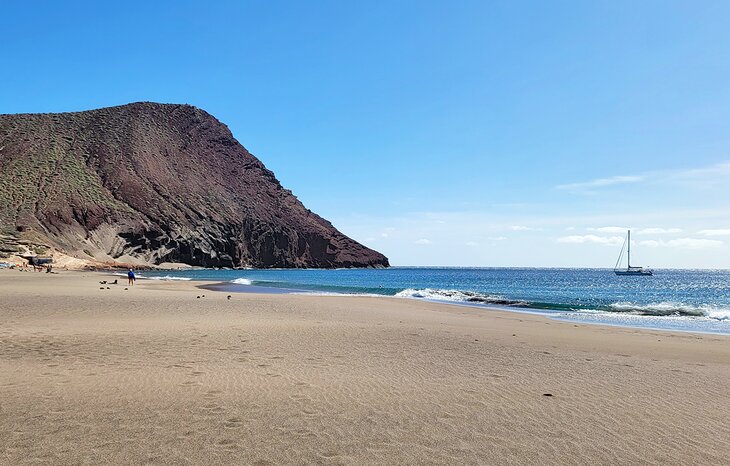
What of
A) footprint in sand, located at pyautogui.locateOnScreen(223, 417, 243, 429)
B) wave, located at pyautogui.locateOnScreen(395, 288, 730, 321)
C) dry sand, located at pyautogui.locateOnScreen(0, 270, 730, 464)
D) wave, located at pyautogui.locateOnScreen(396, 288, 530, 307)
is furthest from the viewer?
wave, located at pyautogui.locateOnScreen(396, 288, 530, 307)

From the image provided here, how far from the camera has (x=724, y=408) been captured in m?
6.53

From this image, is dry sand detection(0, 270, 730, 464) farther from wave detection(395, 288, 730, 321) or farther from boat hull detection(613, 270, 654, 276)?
boat hull detection(613, 270, 654, 276)

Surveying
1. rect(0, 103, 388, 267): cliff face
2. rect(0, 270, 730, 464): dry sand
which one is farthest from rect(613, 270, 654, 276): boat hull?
rect(0, 270, 730, 464): dry sand

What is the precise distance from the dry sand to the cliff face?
79.8 meters

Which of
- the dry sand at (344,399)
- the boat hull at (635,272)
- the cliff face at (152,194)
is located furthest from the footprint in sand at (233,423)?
the boat hull at (635,272)

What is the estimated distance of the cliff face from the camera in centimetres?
8744

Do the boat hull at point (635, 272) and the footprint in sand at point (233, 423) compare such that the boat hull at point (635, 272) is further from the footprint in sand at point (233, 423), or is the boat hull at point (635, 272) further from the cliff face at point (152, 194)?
the footprint in sand at point (233, 423)

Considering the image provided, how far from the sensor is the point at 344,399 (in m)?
6.40

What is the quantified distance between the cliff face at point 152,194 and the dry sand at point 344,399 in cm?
7975

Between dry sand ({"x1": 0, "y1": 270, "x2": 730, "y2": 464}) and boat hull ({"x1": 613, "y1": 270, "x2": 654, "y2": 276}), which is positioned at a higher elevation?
boat hull ({"x1": 613, "y1": 270, "x2": 654, "y2": 276})

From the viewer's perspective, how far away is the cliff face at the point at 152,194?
87.4m

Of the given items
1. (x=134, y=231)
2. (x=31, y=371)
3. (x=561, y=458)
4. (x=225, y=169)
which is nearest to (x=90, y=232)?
(x=134, y=231)

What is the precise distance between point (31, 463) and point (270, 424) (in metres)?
2.17

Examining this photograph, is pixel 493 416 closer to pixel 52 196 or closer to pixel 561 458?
pixel 561 458
